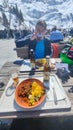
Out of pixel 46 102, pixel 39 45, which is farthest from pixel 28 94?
pixel 39 45

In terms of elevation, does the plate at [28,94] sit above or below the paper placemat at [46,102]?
above

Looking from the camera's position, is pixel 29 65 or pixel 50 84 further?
pixel 29 65

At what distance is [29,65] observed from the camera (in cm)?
579

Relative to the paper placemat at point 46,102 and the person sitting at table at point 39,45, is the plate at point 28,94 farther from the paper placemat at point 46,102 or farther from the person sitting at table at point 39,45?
the person sitting at table at point 39,45

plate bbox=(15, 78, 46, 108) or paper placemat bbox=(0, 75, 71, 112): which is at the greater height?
plate bbox=(15, 78, 46, 108)

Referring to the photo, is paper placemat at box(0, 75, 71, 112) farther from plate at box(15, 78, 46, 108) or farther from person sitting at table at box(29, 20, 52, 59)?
person sitting at table at box(29, 20, 52, 59)

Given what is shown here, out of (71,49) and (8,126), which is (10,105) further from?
(71,49)

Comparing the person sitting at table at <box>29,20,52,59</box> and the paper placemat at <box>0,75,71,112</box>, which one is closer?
the paper placemat at <box>0,75,71,112</box>

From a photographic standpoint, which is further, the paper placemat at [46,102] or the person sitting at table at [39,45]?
the person sitting at table at [39,45]

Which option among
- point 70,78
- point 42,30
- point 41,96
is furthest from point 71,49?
point 41,96

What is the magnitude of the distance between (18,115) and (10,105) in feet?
0.83

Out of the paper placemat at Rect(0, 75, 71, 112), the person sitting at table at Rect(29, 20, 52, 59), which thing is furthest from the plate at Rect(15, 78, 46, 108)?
the person sitting at table at Rect(29, 20, 52, 59)

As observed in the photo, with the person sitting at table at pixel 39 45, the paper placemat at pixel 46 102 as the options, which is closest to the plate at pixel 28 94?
the paper placemat at pixel 46 102

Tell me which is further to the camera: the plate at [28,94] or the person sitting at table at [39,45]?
the person sitting at table at [39,45]
